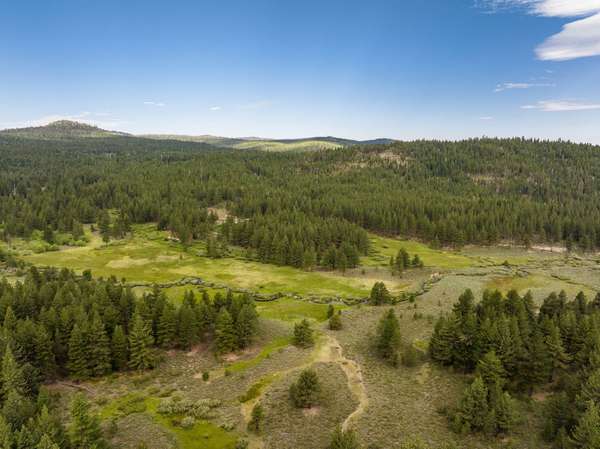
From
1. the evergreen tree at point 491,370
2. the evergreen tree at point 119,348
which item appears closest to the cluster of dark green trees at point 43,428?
the evergreen tree at point 119,348

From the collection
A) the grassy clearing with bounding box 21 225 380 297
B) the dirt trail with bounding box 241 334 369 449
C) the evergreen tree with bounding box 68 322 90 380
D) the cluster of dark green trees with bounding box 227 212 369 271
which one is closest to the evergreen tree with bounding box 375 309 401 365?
the dirt trail with bounding box 241 334 369 449

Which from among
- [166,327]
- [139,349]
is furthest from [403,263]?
[139,349]

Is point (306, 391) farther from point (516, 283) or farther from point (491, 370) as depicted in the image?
point (516, 283)

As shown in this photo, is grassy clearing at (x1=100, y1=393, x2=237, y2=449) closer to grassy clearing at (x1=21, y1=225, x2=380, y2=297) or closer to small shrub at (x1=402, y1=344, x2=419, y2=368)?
small shrub at (x1=402, y1=344, x2=419, y2=368)

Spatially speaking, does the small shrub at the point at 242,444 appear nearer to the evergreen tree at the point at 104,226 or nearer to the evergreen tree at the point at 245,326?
the evergreen tree at the point at 245,326

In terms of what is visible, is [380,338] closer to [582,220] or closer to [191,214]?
[191,214]

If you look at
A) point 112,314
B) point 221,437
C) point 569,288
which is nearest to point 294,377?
point 221,437
